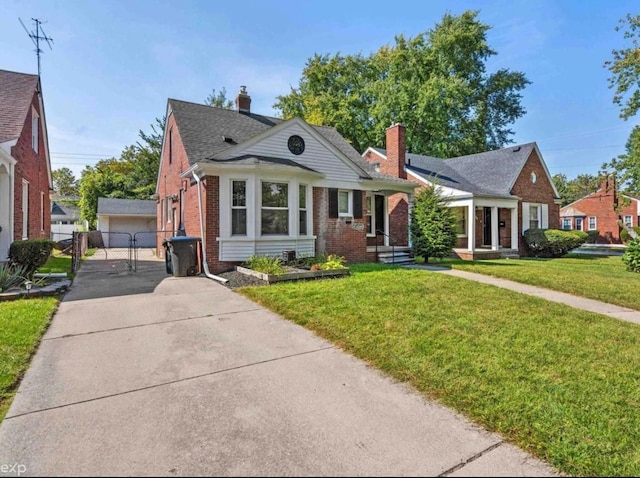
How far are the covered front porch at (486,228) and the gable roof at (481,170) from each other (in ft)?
1.84

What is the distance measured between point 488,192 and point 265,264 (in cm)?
1284

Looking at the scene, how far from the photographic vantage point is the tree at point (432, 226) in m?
12.7

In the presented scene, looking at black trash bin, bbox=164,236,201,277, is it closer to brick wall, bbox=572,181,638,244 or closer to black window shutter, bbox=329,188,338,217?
black window shutter, bbox=329,188,338,217

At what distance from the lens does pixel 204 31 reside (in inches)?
464

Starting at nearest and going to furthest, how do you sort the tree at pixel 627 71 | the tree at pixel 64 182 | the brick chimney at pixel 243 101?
the brick chimney at pixel 243 101
the tree at pixel 627 71
the tree at pixel 64 182

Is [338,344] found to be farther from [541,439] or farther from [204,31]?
[204,31]

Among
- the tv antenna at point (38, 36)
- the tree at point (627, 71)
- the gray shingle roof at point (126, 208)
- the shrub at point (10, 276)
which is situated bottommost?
the shrub at point (10, 276)

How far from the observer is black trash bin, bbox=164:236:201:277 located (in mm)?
9727

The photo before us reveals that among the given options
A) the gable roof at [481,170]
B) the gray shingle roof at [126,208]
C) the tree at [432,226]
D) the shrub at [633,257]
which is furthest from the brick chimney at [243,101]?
the gray shingle roof at [126,208]

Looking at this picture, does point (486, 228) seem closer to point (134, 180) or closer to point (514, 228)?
point (514, 228)

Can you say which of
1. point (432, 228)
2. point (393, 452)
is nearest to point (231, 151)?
point (432, 228)

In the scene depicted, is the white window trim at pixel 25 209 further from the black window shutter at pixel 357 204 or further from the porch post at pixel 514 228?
the porch post at pixel 514 228

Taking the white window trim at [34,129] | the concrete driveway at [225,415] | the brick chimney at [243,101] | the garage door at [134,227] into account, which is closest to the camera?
the concrete driveway at [225,415]

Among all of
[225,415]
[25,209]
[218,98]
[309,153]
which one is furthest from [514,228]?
[218,98]
